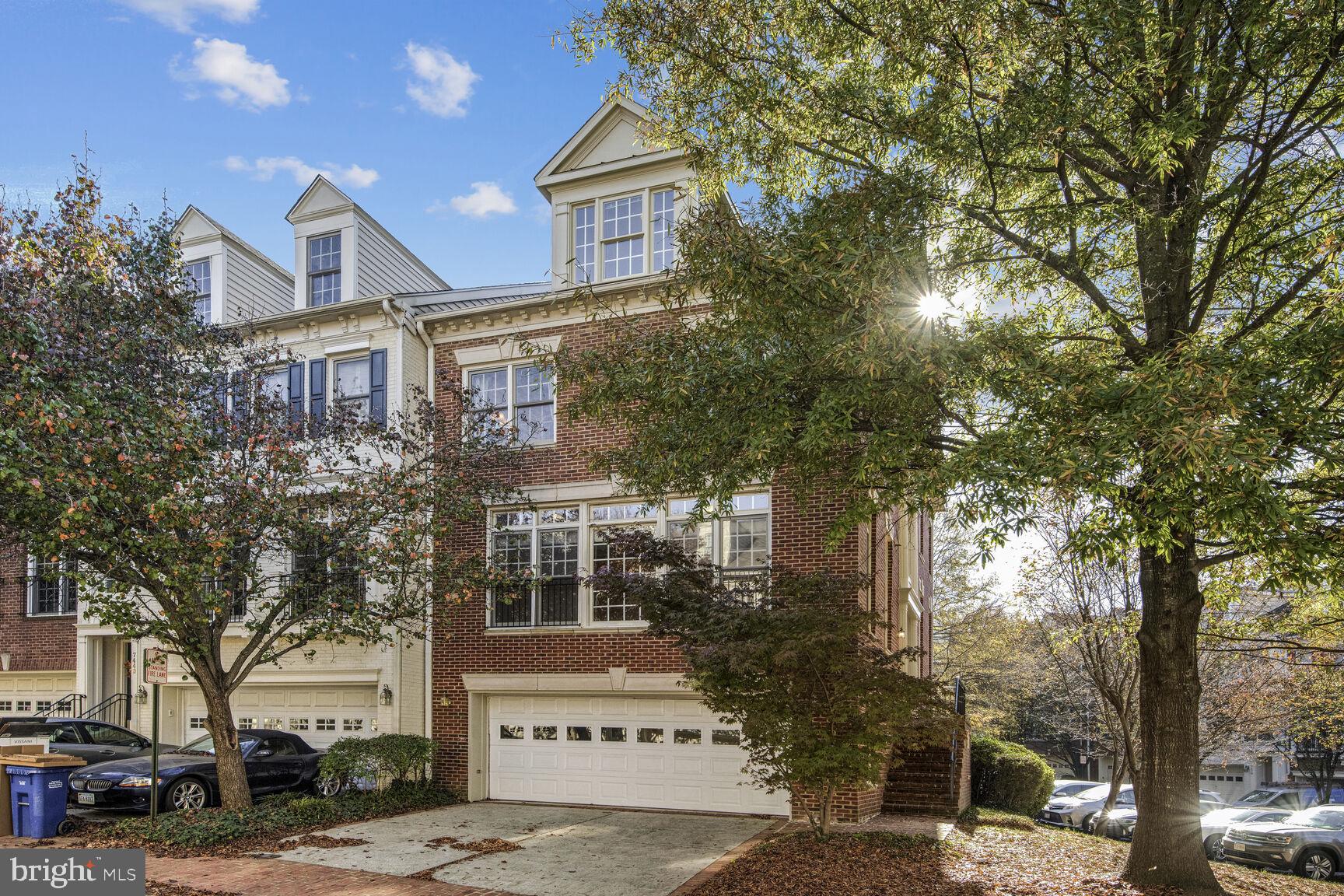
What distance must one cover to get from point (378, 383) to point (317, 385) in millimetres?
1495

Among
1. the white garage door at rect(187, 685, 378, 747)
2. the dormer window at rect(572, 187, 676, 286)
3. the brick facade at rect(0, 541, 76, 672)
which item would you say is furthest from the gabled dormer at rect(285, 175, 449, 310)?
the brick facade at rect(0, 541, 76, 672)

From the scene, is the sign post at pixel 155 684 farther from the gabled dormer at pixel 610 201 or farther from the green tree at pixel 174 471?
the gabled dormer at pixel 610 201

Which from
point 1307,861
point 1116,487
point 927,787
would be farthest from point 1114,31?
point 1307,861

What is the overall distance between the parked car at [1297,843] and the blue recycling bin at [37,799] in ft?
60.1

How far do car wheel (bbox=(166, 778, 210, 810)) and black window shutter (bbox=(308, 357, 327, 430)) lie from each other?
6.83 m

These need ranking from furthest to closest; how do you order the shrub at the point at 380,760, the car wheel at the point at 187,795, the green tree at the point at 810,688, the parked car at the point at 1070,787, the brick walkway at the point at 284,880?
the parked car at the point at 1070,787 < the shrub at the point at 380,760 < the car wheel at the point at 187,795 < the green tree at the point at 810,688 < the brick walkway at the point at 284,880

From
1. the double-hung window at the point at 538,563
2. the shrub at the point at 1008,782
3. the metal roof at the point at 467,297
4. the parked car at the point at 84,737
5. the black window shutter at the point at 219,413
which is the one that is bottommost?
the shrub at the point at 1008,782

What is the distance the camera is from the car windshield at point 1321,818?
16781mm

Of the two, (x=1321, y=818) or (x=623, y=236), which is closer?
(x=1321, y=818)

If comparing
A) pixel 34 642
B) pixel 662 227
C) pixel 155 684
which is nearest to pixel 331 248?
pixel 662 227

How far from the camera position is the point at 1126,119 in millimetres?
10203

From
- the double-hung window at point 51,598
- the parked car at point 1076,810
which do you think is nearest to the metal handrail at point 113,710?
the double-hung window at point 51,598

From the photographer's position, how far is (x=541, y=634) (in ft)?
55.5

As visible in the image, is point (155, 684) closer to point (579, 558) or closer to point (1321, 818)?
point (579, 558)
